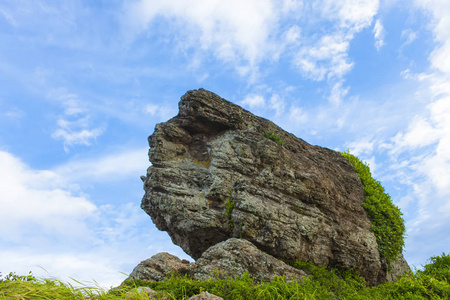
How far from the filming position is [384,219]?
19516 millimetres

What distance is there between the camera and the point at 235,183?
15.3 meters

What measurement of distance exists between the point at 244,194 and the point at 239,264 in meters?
3.22

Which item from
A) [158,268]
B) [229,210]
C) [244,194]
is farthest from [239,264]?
[244,194]

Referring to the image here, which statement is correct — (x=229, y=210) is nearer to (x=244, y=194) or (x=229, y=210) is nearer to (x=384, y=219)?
→ (x=244, y=194)

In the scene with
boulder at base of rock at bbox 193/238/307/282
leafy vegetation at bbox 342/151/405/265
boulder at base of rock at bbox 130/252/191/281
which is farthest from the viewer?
leafy vegetation at bbox 342/151/405/265

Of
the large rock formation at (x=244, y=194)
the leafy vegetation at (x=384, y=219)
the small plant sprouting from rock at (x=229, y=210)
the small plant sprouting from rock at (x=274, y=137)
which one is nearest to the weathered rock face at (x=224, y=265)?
the large rock formation at (x=244, y=194)

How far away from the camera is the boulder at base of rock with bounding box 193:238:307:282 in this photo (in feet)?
38.7

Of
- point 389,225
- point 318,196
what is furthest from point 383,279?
point 318,196

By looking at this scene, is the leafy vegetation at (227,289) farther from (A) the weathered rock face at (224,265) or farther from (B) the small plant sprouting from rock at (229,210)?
(B) the small plant sprouting from rock at (229,210)

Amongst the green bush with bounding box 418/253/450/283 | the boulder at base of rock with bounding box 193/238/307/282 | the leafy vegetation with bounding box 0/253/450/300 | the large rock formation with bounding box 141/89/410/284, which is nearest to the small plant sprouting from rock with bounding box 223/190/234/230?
the large rock formation with bounding box 141/89/410/284

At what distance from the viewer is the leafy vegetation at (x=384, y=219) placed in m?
18.5

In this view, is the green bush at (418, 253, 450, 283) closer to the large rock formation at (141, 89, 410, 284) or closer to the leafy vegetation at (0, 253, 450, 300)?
the leafy vegetation at (0, 253, 450, 300)

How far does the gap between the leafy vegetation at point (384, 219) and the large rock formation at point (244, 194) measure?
26.2 inches

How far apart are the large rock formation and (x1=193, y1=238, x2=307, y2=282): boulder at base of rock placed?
3.32 ft
